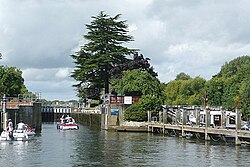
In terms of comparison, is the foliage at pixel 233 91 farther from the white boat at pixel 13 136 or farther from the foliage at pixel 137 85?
the white boat at pixel 13 136

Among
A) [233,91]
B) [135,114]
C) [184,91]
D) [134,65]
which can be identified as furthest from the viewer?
[184,91]

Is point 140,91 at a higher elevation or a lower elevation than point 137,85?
lower

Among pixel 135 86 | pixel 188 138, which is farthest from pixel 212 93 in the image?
pixel 188 138

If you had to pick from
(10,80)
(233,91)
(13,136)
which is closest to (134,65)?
(233,91)

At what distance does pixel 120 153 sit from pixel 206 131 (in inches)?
644

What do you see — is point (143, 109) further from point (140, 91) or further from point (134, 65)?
point (134, 65)

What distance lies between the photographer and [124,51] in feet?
364

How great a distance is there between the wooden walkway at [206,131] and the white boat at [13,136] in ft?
61.1

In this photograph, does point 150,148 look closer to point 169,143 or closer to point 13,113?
point 169,143

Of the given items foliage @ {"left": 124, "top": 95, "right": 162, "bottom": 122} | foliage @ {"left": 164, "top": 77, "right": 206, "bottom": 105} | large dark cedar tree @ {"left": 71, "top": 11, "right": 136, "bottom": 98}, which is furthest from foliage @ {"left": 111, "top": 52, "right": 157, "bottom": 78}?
foliage @ {"left": 164, "top": 77, "right": 206, "bottom": 105}

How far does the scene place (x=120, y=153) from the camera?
51.2 m

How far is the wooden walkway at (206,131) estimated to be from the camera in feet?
188

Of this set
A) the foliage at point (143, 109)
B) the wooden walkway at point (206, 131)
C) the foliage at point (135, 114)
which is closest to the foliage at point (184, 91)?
the foliage at point (143, 109)

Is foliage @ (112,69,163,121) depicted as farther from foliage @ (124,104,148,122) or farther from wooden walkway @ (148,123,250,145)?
wooden walkway @ (148,123,250,145)
